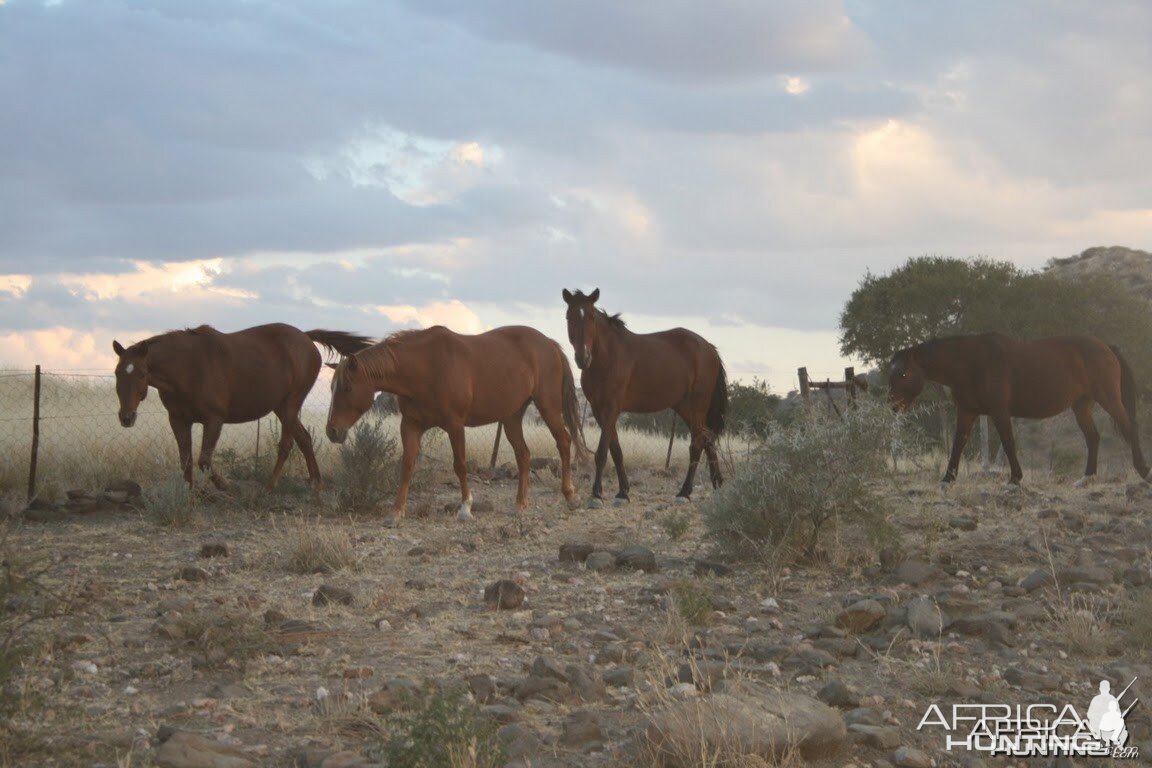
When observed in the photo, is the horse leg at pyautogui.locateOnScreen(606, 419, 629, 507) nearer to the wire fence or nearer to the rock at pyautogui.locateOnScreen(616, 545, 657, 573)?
the wire fence

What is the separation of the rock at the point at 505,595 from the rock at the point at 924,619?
8.02ft

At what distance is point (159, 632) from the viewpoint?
21.1 feet

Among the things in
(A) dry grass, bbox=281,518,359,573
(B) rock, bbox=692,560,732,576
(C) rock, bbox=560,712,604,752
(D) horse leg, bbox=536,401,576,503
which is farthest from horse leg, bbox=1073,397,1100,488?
(C) rock, bbox=560,712,604,752

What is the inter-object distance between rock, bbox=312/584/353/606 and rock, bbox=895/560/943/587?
12.8 feet

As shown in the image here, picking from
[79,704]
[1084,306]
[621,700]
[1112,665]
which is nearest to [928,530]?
[1112,665]

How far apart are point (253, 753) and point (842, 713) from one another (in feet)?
8.76

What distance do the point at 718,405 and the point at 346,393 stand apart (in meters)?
5.59

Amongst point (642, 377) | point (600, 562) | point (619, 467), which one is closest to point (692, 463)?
point (619, 467)

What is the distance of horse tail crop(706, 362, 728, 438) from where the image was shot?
1488 cm

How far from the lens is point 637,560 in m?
8.59

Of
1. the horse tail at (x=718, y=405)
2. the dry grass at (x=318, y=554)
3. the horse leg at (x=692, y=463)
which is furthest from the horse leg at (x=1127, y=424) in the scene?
the dry grass at (x=318, y=554)

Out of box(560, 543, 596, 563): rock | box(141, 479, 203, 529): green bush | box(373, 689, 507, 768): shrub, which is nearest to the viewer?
box(373, 689, 507, 768): shrub

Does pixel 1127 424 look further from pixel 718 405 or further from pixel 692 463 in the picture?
pixel 692 463

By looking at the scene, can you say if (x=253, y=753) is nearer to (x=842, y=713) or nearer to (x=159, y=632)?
(x=159, y=632)
